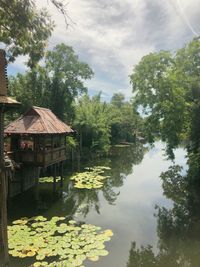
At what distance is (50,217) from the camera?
14984mm

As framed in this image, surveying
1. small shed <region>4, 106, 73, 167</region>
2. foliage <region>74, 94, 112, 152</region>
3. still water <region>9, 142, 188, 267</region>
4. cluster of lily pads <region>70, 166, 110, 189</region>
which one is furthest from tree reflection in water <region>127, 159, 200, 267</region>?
foliage <region>74, 94, 112, 152</region>

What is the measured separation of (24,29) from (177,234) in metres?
11.1

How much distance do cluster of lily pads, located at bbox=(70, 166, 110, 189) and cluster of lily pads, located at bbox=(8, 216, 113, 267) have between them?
735cm

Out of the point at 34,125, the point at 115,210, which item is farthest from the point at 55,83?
the point at 115,210

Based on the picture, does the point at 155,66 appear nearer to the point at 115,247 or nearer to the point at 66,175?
the point at 66,175

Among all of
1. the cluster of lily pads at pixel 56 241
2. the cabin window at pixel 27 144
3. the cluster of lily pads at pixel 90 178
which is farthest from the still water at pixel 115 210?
the cabin window at pixel 27 144

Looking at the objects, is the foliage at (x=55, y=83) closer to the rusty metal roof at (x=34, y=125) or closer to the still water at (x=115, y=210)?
the still water at (x=115, y=210)

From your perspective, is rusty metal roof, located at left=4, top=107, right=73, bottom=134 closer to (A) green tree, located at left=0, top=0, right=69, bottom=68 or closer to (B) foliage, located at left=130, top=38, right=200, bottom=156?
(A) green tree, located at left=0, top=0, right=69, bottom=68

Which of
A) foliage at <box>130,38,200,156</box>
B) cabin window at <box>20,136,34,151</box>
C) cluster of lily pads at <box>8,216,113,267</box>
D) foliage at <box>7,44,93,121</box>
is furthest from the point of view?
foliage at <box>7,44,93,121</box>

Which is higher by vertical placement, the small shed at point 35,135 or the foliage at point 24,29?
the foliage at point 24,29

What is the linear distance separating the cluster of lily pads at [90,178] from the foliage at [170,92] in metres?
6.39

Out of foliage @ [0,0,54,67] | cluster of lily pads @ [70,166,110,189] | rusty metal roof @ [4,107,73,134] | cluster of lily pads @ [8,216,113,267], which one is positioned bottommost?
cluster of lily pads @ [8,216,113,267]

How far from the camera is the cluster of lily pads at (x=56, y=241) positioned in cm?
1052

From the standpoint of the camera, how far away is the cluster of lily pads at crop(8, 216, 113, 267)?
10516mm
